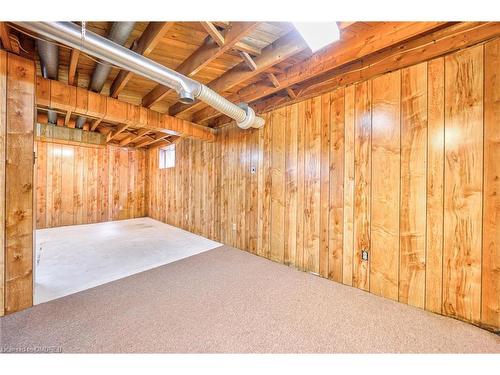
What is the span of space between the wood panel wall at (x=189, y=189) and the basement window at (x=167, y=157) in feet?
0.47

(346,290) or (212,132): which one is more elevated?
(212,132)

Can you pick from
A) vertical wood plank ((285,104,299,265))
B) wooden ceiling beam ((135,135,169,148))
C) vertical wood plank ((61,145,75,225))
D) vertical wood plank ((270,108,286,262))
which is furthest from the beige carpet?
vertical wood plank ((61,145,75,225))

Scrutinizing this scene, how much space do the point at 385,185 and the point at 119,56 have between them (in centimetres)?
237

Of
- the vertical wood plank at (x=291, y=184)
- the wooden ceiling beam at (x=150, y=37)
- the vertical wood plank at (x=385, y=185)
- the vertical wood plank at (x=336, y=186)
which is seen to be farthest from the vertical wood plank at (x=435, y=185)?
the wooden ceiling beam at (x=150, y=37)

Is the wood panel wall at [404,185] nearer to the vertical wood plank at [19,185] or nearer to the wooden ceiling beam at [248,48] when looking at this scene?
the wooden ceiling beam at [248,48]

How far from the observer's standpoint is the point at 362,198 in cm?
202

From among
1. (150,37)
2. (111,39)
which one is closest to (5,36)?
(111,39)

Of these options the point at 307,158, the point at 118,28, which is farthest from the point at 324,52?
the point at 118,28

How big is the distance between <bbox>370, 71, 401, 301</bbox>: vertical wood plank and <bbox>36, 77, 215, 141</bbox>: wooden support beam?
2706 millimetres
